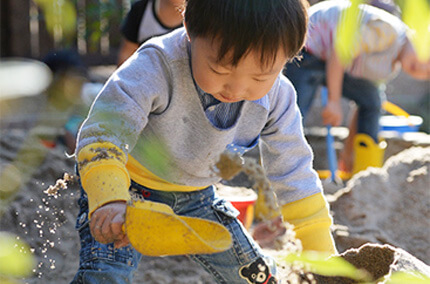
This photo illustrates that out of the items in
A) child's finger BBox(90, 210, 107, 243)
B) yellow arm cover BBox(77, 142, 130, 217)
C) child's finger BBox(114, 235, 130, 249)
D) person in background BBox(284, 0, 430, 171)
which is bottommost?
person in background BBox(284, 0, 430, 171)

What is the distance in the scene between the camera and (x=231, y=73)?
1.00 meters

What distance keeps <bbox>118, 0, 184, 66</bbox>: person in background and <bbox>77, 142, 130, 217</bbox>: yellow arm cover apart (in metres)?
1.18

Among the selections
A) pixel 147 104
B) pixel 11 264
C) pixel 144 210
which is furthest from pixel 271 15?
pixel 11 264

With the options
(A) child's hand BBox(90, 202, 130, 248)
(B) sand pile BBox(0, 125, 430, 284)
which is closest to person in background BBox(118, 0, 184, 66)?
(B) sand pile BBox(0, 125, 430, 284)

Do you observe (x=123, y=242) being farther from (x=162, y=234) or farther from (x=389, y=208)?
(x=389, y=208)

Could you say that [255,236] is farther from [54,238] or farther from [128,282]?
[128,282]

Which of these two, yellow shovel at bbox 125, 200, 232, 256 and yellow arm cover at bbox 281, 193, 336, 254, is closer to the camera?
yellow shovel at bbox 125, 200, 232, 256

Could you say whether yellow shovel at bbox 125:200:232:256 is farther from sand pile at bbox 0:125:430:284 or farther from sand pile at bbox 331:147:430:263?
sand pile at bbox 331:147:430:263

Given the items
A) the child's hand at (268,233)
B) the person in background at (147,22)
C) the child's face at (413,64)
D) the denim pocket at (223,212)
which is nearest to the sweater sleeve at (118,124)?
the denim pocket at (223,212)

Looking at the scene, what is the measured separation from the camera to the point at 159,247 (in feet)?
2.68

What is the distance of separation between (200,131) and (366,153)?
1874 millimetres

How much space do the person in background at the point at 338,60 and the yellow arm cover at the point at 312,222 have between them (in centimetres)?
124

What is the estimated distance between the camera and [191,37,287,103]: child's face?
0.99m

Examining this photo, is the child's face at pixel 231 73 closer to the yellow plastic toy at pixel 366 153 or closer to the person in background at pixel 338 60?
the person in background at pixel 338 60
